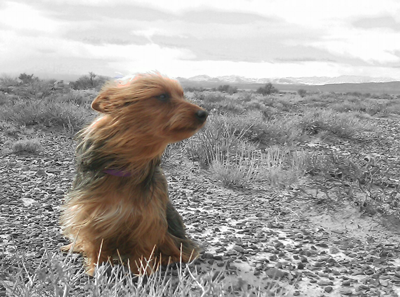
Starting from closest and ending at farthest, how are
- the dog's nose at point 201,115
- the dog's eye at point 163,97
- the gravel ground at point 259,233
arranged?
the dog's nose at point 201,115 < the dog's eye at point 163,97 < the gravel ground at point 259,233

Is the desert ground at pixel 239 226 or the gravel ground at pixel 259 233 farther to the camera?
the gravel ground at pixel 259 233

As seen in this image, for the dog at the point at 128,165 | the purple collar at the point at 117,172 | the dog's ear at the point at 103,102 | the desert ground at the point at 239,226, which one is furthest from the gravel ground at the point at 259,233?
the dog's ear at the point at 103,102

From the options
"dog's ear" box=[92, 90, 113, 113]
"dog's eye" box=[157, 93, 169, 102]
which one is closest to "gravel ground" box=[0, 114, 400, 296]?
"dog's ear" box=[92, 90, 113, 113]

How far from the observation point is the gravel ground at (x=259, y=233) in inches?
145

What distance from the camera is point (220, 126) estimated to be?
8.92 m

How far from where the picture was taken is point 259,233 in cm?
464

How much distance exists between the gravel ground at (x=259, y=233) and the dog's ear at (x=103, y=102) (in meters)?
1.04

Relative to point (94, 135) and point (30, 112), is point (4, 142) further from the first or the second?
point (94, 135)

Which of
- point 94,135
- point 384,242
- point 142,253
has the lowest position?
point 384,242

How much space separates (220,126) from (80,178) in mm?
5913

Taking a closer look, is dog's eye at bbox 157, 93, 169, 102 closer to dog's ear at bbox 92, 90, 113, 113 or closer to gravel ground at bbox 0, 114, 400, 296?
dog's ear at bbox 92, 90, 113, 113

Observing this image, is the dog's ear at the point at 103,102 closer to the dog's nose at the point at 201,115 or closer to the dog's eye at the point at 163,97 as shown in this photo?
the dog's eye at the point at 163,97

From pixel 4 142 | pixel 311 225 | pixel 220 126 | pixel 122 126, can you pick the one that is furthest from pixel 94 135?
pixel 4 142

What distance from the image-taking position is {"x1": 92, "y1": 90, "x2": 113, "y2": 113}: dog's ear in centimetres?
298
